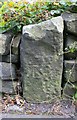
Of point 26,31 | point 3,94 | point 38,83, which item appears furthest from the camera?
point 3,94

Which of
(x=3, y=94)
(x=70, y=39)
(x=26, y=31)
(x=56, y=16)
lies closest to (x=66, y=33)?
(x=70, y=39)

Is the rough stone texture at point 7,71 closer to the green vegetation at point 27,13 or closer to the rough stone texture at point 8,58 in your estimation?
Answer: the rough stone texture at point 8,58

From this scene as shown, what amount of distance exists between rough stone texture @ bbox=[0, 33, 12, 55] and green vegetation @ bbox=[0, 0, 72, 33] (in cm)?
9

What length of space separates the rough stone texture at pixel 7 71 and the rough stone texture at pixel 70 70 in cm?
47

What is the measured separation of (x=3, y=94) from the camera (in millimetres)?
2184

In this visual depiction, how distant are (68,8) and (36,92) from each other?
0.80 m

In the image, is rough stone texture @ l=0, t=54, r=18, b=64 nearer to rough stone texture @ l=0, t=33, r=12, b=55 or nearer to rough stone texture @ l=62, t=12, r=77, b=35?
rough stone texture @ l=0, t=33, r=12, b=55

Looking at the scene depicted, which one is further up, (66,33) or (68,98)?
(66,33)

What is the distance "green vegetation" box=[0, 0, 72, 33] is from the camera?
2146 mm

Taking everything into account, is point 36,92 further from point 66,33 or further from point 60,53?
point 66,33

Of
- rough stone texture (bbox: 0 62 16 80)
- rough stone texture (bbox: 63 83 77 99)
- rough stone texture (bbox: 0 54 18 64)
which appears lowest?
rough stone texture (bbox: 63 83 77 99)

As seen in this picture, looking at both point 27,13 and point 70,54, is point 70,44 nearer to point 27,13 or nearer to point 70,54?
point 70,54

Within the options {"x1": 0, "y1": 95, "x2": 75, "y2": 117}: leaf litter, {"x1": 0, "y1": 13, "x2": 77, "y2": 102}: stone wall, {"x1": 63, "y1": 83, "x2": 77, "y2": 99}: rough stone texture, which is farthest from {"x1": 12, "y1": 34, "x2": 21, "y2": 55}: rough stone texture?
{"x1": 63, "y1": 83, "x2": 77, "y2": 99}: rough stone texture

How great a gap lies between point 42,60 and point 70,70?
0.90ft
